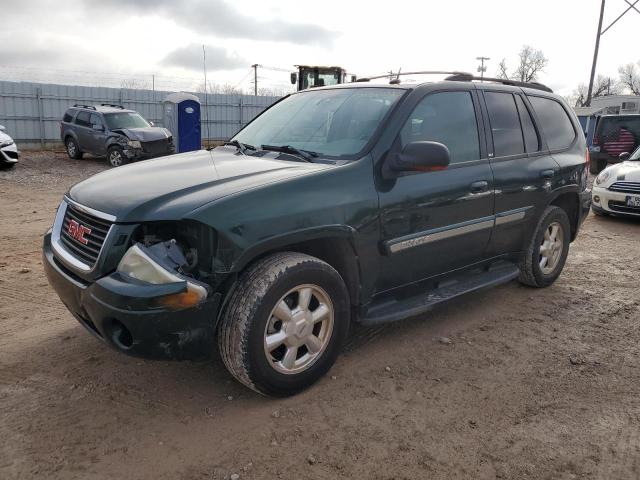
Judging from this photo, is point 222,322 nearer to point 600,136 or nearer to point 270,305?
point 270,305

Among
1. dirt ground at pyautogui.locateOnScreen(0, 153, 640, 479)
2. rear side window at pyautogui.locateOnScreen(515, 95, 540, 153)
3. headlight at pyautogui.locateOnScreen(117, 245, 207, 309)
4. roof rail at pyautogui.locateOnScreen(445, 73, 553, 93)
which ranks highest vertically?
roof rail at pyautogui.locateOnScreen(445, 73, 553, 93)

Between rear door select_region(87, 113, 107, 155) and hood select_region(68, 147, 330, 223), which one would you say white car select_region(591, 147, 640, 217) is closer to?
hood select_region(68, 147, 330, 223)

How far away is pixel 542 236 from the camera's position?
4.85 meters

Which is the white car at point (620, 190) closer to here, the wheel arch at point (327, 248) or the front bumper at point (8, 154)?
the wheel arch at point (327, 248)

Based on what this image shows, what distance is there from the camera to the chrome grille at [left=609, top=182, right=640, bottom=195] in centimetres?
852

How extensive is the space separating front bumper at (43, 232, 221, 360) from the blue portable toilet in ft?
41.9

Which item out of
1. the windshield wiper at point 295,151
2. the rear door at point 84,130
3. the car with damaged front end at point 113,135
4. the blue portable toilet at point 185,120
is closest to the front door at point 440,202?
the windshield wiper at point 295,151

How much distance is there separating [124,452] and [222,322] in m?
0.78

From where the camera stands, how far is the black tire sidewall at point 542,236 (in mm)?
4820

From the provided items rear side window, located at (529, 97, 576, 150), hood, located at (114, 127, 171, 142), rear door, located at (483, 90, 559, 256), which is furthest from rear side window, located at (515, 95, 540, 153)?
hood, located at (114, 127, 171, 142)

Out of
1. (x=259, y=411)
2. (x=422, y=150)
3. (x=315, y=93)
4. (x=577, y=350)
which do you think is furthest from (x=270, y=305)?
(x=577, y=350)

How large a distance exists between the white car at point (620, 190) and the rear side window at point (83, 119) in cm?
1429

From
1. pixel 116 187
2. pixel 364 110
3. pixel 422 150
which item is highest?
pixel 364 110

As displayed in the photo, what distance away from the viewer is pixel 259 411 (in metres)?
2.99
